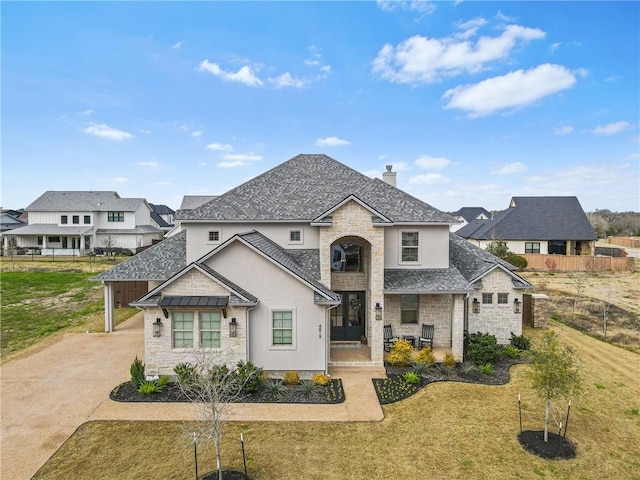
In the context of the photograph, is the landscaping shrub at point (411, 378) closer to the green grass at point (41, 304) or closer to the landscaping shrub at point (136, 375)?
the landscaping shrub at point (136, 375)

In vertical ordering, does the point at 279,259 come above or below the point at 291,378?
above

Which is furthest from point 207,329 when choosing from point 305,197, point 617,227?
point 617,227

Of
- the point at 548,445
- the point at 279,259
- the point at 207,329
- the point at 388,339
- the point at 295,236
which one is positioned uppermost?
the point at 295,236

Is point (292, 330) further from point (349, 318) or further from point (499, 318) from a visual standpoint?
point (499, 318)

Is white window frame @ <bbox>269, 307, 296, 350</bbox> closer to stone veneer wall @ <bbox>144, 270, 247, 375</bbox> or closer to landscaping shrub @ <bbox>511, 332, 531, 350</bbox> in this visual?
stone veneer wall @ <bbox>144, 270, 247, 375</bbox>

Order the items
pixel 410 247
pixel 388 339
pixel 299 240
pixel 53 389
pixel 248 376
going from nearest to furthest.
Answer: pixel 248 376 < pixel 53 389 < pixel 388 339 < pixel 410 247 < pixel 299 240

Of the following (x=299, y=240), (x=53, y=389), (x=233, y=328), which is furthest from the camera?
(x=299, y=240)
